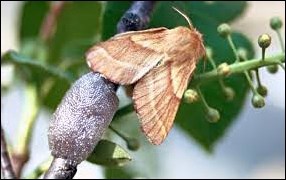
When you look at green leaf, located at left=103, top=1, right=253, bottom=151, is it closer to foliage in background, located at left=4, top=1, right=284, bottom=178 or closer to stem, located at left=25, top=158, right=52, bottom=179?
foliage in background, located at left=4, top=1, right=284, bottom=178

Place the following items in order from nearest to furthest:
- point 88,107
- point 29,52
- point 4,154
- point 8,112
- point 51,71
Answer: point 88,107 < point 4,154 < point 51,71 < point 29,52 < point 8,112

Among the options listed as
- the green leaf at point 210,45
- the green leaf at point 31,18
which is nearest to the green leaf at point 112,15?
the green leaf at point 210,45

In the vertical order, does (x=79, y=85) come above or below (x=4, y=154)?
above

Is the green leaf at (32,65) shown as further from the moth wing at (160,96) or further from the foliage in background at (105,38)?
the moth wing at (160,96)

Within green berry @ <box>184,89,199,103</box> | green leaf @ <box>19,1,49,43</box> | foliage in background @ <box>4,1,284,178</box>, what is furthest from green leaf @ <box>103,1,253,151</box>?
green leaf @ <box>19,1,49,43</box>

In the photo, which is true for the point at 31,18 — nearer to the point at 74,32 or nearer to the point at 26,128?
the point at 74,32

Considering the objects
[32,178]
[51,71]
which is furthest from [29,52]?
[32,178]

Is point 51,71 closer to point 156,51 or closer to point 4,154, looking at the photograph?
point 4,154
